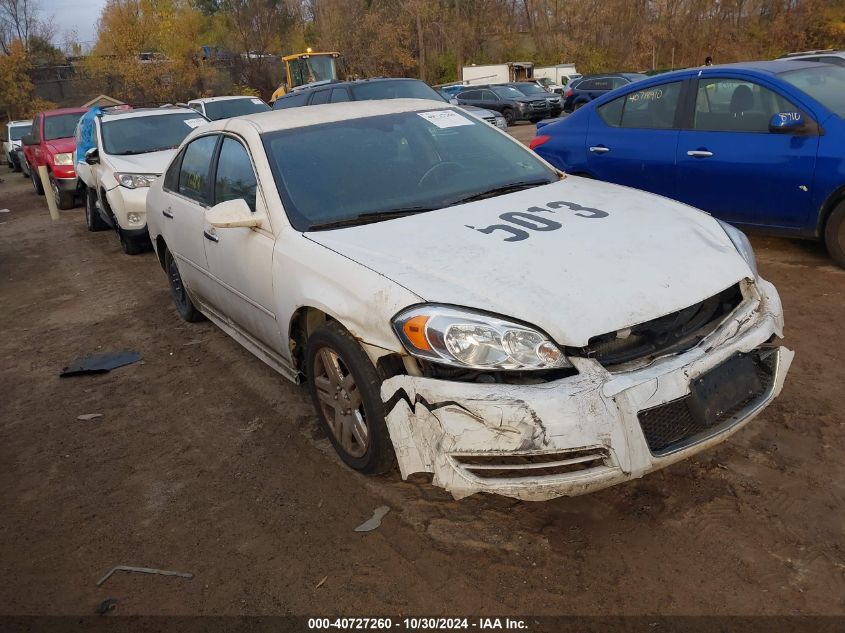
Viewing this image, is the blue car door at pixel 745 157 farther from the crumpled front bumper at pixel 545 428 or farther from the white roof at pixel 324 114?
the crumpled front bumper at pixel 545 428

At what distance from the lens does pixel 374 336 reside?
285 cm

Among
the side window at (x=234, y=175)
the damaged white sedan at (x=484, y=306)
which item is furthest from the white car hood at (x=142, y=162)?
the damaged white sedan at (x=484, y=306)

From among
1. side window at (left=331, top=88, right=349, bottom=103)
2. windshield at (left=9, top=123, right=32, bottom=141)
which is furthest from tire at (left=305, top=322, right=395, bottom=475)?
windshield at (left=9, top=123, right=32, bottom=141)

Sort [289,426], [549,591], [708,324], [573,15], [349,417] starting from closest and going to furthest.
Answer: [549,591]
[708,324]
[349,417]
[289,426]
[573,15]

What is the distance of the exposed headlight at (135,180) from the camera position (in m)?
8.45

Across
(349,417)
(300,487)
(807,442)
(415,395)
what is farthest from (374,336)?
(807,442)

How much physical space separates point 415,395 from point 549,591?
33.3 inches

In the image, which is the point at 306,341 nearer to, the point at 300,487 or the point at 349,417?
the point at 349,417

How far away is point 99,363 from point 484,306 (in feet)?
12.0

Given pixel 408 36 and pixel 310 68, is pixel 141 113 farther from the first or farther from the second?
pixel 408 36

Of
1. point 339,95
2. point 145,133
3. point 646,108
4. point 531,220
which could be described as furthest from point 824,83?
point 339,95

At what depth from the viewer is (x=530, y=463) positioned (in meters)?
2.57

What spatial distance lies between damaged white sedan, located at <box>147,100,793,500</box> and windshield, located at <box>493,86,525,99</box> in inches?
852

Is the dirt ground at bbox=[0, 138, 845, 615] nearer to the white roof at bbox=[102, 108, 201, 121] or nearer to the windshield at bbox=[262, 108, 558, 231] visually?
the windshield at bbox=[262, 108, 558, 231]
